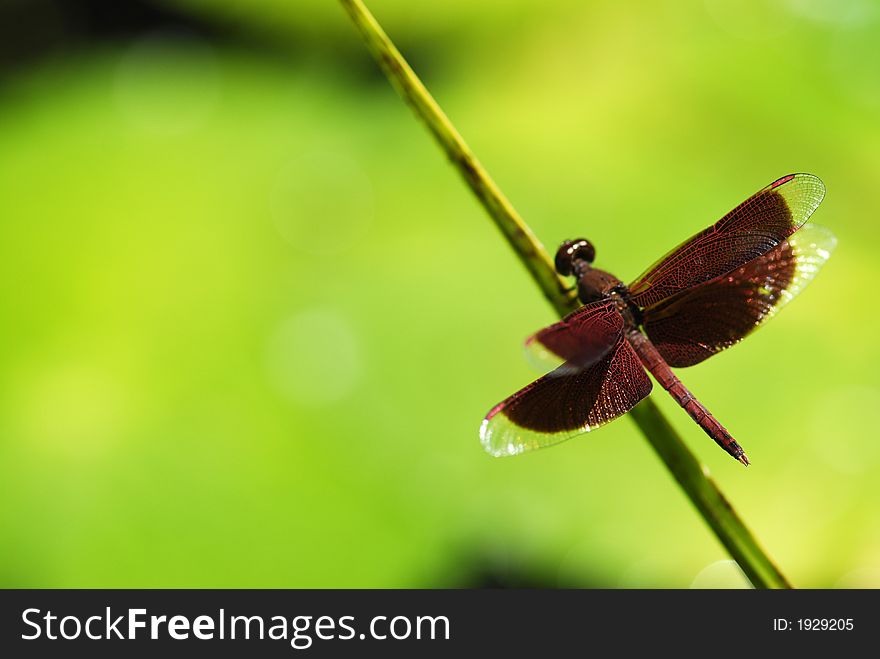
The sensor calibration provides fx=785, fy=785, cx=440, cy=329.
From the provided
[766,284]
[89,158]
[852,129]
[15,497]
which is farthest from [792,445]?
[89,158]

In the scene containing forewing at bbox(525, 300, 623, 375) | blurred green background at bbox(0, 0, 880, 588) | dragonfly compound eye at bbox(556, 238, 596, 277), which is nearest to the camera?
forewing at bbox(525, 300, 623, 375)

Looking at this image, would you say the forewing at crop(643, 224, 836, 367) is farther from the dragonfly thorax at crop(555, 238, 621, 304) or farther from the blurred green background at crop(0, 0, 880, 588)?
the blurred green background at crop(0, 0, 880, 588)

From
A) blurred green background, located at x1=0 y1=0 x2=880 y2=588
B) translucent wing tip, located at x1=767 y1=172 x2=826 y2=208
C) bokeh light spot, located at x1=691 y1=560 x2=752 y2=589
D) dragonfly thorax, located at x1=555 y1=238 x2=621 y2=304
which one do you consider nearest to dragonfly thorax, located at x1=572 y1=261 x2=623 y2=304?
dragonfly thorax, located at x1=555 y1=238 x2=621 y2=304

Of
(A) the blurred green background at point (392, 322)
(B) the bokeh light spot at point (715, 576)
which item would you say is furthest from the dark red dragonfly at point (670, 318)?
(B) the bokeh light spot at point (715, 576)

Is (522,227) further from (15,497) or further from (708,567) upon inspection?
(15,497)

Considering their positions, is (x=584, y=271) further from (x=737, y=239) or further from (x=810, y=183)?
(x=810, y=183)

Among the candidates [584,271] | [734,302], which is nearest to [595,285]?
[584,271]
